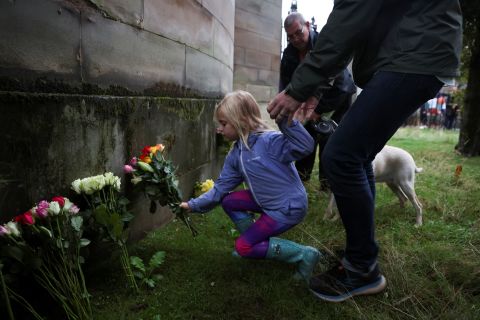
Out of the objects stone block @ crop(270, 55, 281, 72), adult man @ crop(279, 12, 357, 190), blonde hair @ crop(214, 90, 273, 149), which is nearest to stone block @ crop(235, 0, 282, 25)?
stone block @ crop(270, 55, 281, 72)

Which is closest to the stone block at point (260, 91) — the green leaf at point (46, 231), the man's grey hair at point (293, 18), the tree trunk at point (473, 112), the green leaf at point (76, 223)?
the man's grey hair at point (293, 18)

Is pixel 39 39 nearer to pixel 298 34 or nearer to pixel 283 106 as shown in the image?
pixel 283 106

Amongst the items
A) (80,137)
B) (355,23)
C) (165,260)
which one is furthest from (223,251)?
(355,23)

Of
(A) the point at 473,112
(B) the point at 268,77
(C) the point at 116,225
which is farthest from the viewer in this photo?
(A) the point at 473,112

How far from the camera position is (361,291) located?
87.5 inches

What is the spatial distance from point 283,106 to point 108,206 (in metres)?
1.06

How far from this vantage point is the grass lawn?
6.88 ft

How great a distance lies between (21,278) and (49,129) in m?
0.68

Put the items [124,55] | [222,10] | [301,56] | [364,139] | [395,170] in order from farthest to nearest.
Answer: [222,10]
[301,56]
[395,170]
[124,55]
[364,139]

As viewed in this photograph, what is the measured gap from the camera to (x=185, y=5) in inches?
132

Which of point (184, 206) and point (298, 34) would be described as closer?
point (184, 206)

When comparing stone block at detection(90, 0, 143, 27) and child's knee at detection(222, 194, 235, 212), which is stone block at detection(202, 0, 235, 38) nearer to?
stone block at detection(90, 0, 143, 27)

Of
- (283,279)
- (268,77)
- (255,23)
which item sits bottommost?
(283,279)

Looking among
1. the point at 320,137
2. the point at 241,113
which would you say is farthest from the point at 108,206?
the point at 320,137
